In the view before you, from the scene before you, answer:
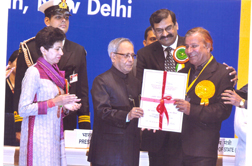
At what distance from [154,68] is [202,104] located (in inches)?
28.5

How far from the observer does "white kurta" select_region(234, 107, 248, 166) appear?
3129mm

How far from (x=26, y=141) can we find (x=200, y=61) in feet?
6.03

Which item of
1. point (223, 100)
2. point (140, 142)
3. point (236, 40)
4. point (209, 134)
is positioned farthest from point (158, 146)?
point (236, 40)

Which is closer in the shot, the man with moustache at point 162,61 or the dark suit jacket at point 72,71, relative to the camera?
the man with moustache at point 162,61

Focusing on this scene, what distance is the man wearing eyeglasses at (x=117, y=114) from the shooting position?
9.77 ft

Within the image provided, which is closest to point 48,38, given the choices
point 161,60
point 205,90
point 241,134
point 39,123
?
point 39,123

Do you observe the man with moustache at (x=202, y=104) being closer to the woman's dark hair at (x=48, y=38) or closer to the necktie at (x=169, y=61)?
the necktie at (x=169, y=61)

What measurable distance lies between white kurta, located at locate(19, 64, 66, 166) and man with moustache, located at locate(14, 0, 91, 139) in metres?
0.61

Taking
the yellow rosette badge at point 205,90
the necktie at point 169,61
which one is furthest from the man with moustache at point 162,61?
the yellow rosette badge at point 205,90

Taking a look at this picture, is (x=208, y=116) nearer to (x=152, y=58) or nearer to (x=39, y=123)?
(x=152, y=58)

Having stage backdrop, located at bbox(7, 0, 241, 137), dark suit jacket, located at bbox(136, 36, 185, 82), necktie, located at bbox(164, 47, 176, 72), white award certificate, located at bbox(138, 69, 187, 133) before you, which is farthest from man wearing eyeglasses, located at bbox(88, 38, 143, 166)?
stage backdrop, located at bbox(7, 0, 241, 137)

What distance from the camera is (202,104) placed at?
9.87ft

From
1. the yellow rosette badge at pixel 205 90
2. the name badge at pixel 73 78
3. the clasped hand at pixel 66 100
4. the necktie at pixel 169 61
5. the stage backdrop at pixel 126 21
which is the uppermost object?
the stage backdrop at pixel 126 21

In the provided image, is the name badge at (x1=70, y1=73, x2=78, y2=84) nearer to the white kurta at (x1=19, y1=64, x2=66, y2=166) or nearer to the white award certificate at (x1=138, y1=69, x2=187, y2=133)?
the white kurta at (x1=19, y1=64, x2=66, y2=166)
